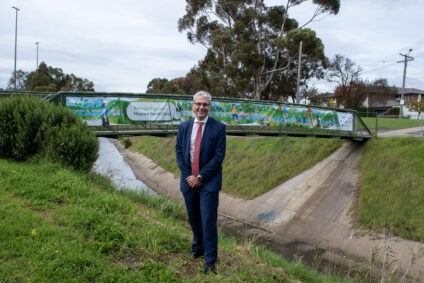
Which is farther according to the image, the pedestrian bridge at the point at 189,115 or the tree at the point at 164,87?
the tree at the point at 164,87

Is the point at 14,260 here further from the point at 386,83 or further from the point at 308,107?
the point at 386,83

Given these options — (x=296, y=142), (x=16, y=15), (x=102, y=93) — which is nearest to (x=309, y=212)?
(x=296, y=142)

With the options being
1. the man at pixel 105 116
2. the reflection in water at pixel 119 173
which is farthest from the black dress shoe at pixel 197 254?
the man at pixel 105 116

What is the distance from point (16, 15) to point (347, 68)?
156ft

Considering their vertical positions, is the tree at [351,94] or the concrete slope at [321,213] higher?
the tree at [351,94]

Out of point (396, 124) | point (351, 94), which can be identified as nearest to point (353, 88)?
point (351, 94)

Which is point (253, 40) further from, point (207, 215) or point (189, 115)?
point (207, 215)

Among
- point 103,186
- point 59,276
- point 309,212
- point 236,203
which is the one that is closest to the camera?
point 59,276

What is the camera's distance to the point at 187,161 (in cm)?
403

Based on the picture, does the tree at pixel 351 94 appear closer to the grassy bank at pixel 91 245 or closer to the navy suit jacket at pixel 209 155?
the grassy bank at pixel 91 245

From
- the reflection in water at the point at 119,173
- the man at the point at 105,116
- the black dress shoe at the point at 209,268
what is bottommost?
the reflection in water at the point at 119,173

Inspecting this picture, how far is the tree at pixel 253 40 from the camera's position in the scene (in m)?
31.8

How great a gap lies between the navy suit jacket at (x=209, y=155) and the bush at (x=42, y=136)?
4407mm

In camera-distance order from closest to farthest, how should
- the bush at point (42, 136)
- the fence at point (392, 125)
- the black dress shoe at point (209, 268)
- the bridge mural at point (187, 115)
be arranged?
the black dress shoe at point (209, 268), the bush at point (42, 136), the bridge mural at point (187, 115), the fence at point (392, 125)
